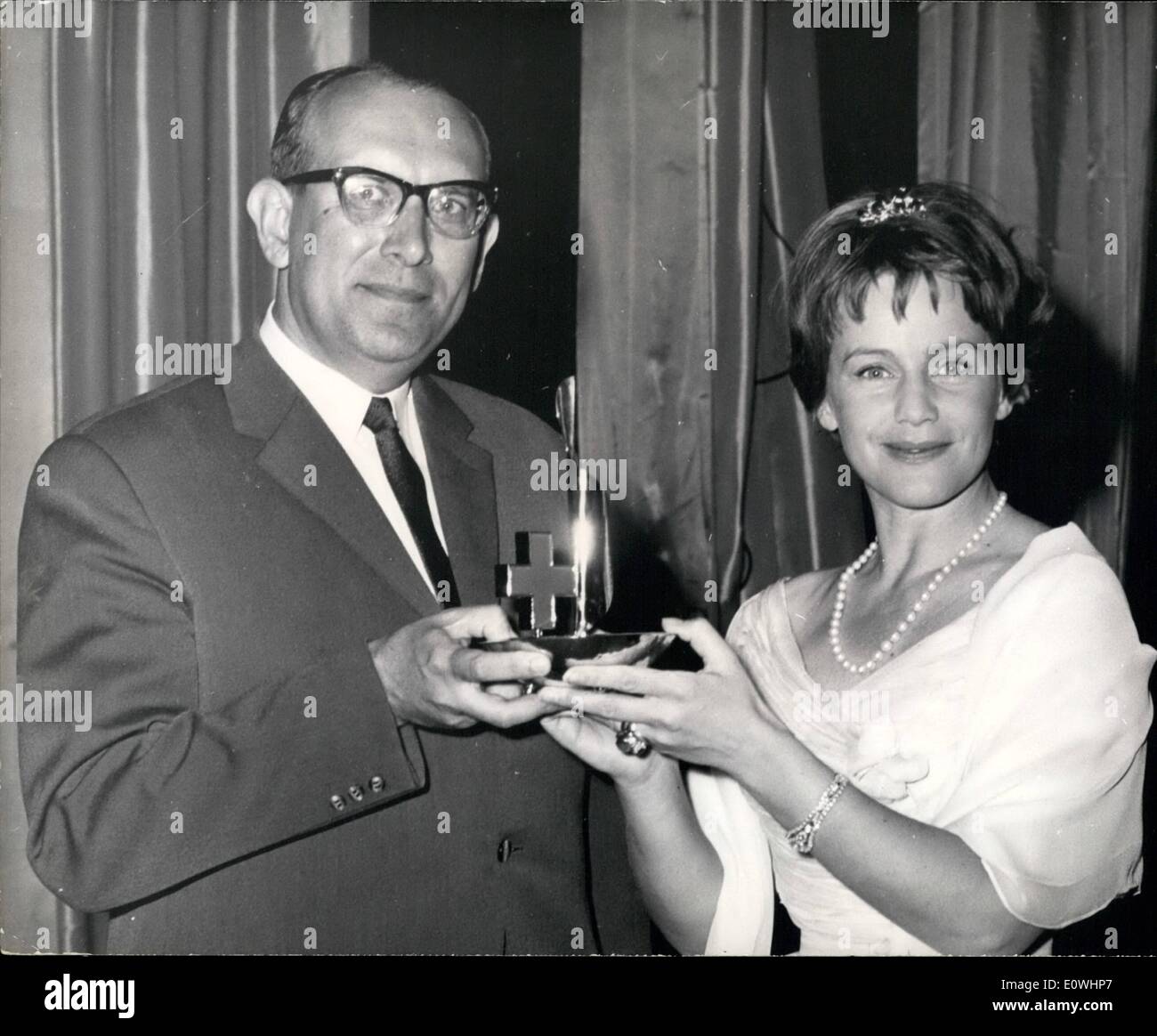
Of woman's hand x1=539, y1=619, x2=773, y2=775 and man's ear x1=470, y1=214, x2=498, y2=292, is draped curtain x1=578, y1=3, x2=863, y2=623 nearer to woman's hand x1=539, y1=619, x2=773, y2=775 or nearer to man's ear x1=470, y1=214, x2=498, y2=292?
man's ear x1=470, y1=214, x2=498, y2=292

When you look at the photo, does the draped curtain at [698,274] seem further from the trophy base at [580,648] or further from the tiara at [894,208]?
the trophy base at [580,648]

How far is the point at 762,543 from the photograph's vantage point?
1468mm

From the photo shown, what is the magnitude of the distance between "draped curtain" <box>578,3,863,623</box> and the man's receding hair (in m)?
0.19

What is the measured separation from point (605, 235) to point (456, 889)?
2.35 ft

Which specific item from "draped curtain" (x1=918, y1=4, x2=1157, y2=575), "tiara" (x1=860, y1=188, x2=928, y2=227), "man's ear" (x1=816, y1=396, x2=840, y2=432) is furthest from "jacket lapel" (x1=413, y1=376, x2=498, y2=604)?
"draped curtain" (x1=918, y1=4, x2=1157, y2=575)

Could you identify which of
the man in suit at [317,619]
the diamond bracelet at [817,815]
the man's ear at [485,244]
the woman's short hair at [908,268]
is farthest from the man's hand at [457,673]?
the woman's short hair at [908,268]

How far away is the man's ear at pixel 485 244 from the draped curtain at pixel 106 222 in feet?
0.71

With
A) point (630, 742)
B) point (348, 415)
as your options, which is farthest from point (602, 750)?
point (348, 415)

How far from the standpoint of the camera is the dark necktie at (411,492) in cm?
131

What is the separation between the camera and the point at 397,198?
1299 mm

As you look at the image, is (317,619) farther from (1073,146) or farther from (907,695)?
(1073,146)

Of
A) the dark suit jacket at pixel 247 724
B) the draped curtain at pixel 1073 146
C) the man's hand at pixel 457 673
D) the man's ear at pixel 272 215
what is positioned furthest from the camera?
the draped curtain at pixel 1073 146

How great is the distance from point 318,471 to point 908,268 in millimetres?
628
